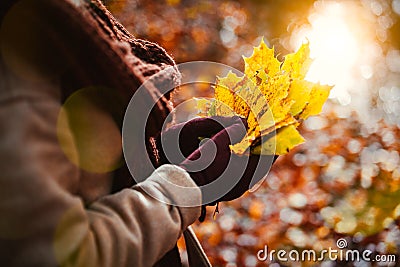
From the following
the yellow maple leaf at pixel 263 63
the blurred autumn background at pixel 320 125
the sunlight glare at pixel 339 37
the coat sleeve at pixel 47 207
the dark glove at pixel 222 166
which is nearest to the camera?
the coat sleeve at pixel 47 207

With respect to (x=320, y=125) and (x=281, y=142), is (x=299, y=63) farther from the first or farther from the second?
(x=320, y=125)

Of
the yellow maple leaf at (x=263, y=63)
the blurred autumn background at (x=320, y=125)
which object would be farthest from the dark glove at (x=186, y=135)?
the blurred autumn background at (x=320, y=125)

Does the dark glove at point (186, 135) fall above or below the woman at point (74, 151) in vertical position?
above

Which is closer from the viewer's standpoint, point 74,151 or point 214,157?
point 74,151

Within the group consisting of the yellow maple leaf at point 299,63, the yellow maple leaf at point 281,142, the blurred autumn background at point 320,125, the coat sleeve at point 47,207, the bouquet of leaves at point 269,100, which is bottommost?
the coat sleeve at point 47,207

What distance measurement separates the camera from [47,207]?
1.85 ft

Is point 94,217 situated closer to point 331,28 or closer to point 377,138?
point 377,138

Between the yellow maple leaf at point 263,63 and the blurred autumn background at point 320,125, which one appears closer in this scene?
the yellow maple leaf at point 263,63

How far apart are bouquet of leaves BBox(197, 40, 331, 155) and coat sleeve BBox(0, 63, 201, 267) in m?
0.24

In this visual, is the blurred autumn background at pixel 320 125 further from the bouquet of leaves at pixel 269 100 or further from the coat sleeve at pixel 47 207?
the coat sleeve at pixel 47 207

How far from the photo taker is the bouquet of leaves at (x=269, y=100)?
2.69 feet

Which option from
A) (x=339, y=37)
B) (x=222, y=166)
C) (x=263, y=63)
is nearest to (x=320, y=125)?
(x=339, y=37)

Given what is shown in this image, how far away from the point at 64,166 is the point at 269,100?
39 centimetres

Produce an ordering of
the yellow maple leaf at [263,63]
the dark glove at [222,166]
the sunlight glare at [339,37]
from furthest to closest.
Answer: the sunlight glare at [339,37] → the yellow maple leaf at [263,63] → the dark glove at [222,166]
